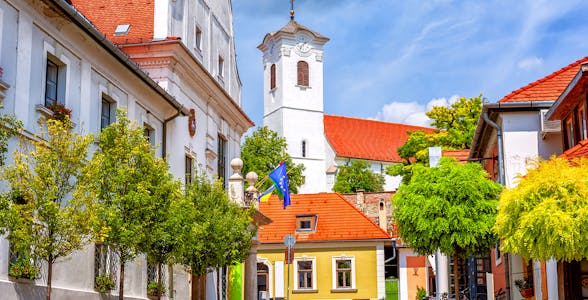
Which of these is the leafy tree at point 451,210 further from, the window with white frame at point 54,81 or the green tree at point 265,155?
the green tree at point 265,155

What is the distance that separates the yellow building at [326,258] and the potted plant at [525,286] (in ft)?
63.7

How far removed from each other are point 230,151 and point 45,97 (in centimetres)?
1553

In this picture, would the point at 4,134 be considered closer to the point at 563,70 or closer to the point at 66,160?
the point at 66,160

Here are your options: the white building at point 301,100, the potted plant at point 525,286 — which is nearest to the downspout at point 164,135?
the potted plant at point 525,286

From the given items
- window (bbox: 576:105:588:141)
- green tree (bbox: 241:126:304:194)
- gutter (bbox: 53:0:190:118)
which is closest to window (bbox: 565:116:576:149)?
window (bbox: 576:105:588:141)

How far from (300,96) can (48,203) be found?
79.9 meters

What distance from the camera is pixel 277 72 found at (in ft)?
302

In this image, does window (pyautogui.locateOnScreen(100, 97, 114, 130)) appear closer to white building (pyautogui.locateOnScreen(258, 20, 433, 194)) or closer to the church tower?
white building (pyautogui.locateOnScreen(258, 20, 433, 194))

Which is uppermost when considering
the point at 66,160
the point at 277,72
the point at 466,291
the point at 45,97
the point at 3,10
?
the point at 277,72

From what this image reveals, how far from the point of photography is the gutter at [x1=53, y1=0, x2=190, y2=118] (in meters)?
17.0

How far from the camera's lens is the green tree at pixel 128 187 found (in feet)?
49.3

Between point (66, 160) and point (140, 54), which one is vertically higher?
point (140, 54)

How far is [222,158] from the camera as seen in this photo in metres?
31.2

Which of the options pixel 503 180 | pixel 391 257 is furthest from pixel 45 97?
pixel 391 257
